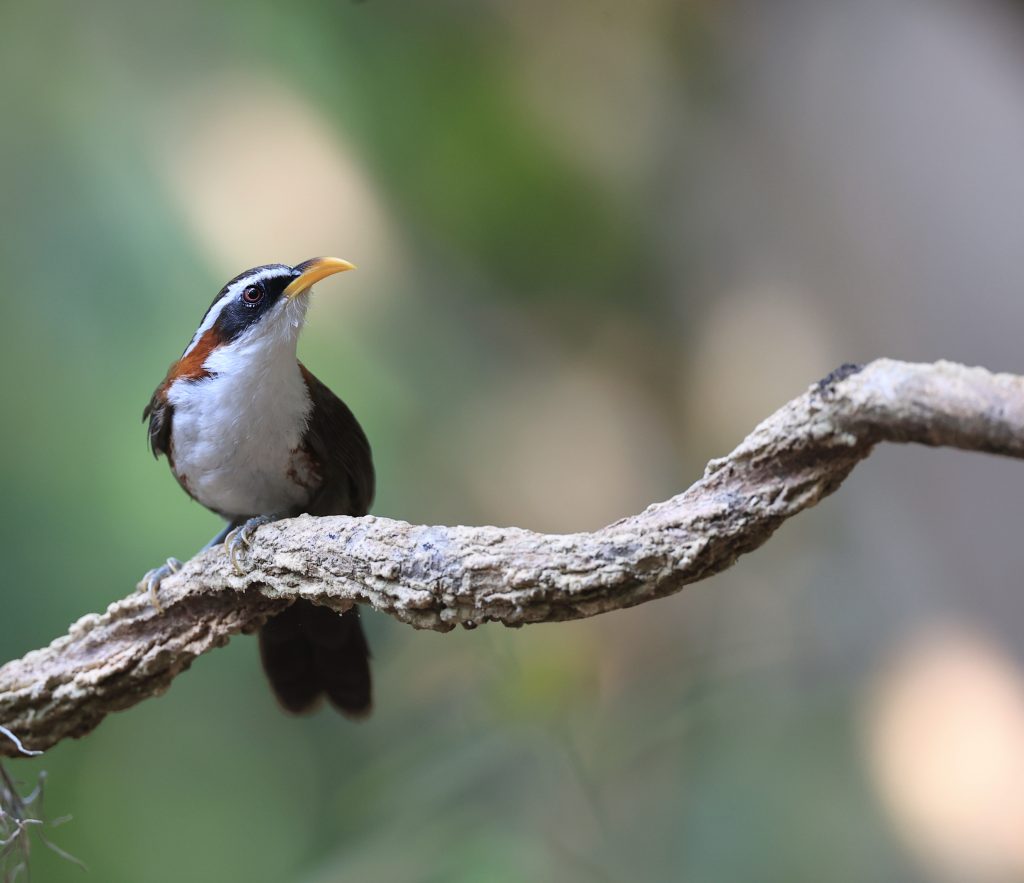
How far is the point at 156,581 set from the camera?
2.54 meters

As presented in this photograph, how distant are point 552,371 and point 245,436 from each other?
10.0 ft

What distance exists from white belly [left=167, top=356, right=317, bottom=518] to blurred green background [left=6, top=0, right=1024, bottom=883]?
3.74ft

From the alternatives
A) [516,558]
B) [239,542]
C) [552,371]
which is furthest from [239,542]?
[552,371]

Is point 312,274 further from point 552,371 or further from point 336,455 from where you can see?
point 552,371

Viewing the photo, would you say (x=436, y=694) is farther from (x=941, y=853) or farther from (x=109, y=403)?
(x=941, y=853)

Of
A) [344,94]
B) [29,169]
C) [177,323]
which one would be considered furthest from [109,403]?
[344,94]

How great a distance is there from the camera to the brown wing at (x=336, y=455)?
2.69 meters

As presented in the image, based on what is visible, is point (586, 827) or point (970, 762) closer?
point (970, 762)

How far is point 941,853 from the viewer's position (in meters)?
4.44

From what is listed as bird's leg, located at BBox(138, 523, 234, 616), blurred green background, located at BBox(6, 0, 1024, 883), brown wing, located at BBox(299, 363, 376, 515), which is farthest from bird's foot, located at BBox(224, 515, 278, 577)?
blurred green background, located at BBox(6, 0, 1024, 883)

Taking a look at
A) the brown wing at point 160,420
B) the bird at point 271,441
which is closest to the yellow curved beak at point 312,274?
the bird at point 271,441

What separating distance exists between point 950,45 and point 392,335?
112 inches

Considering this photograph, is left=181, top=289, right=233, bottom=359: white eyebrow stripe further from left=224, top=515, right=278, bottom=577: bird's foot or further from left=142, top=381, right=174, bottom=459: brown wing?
left=224, top=515, right=278, bottom=577: bird's foot

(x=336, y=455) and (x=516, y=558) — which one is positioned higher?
(x=336, y=455)
